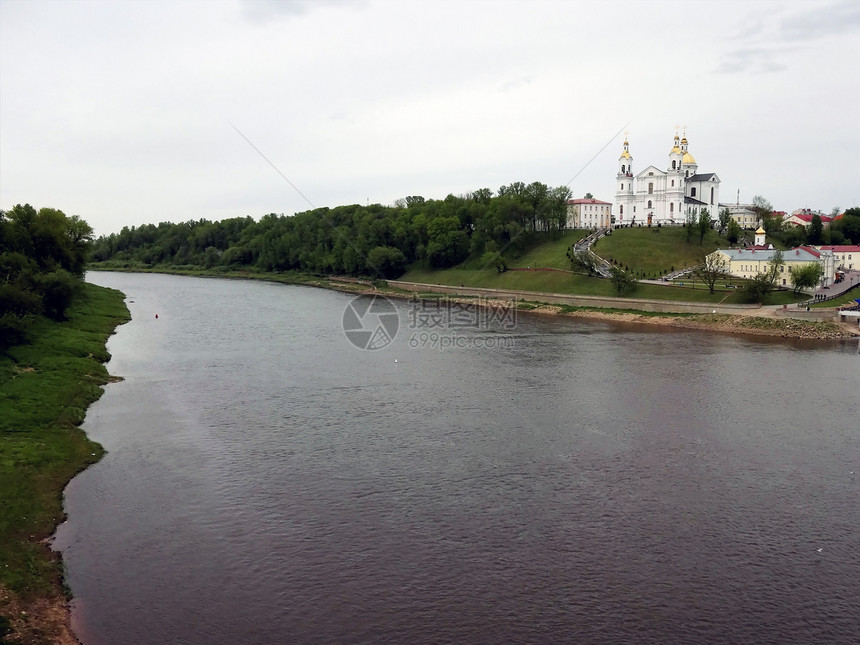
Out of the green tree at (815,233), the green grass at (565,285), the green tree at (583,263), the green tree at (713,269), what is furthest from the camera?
the green tree at (815,233)

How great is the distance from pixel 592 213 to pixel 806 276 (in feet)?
216

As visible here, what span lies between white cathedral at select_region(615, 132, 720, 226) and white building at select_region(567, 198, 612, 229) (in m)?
13.0

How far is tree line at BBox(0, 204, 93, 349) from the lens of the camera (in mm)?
44781

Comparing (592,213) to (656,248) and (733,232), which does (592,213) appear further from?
(656,248)

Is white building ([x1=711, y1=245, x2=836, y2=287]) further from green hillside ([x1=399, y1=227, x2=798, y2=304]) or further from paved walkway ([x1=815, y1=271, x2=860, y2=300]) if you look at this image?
green hillside ([x1=399, y1=227, x2=798, y2=304])

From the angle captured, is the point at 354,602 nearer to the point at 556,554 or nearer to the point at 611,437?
the point at 556,554

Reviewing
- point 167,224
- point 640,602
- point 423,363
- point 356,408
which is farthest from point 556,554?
point 167,224

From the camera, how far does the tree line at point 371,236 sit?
110375mm

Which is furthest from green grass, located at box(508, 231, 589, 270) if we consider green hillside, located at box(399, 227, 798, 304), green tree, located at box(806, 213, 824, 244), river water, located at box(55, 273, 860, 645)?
river water, located at box(55, 273, 860, 645)

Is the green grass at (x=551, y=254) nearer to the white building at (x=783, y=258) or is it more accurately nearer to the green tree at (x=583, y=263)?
the green tree at (x=583, y=263)

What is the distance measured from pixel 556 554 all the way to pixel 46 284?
154ft

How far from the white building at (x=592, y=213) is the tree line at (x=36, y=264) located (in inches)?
3299

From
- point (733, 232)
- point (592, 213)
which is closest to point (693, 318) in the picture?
point (733, 232)

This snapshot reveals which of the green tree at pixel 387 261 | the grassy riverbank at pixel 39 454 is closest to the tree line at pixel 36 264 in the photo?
the grassy riverbank at pixel 39 454
